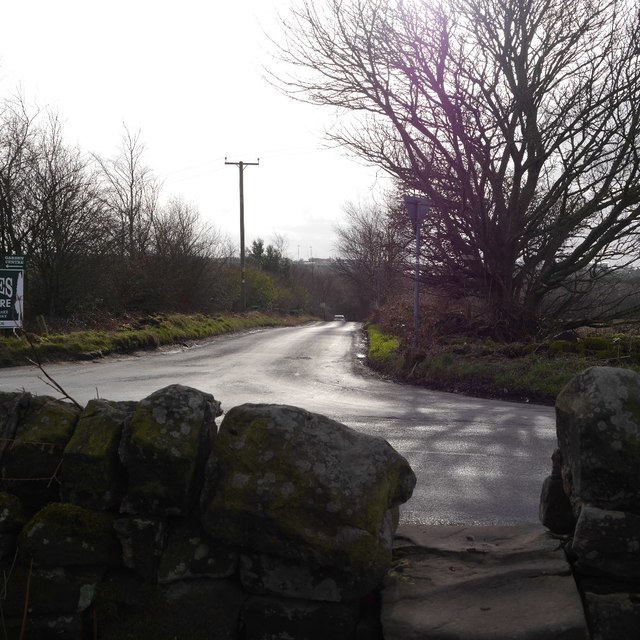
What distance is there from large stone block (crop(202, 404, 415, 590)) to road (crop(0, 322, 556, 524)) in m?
1.98

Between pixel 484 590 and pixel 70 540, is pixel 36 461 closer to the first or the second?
pixel 70 540

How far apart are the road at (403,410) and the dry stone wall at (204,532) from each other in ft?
6.68

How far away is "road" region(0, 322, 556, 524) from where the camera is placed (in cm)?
533

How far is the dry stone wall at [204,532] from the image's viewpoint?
8.82ft

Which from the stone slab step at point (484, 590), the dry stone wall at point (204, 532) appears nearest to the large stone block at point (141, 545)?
the dry stone wall at point (204, 532)

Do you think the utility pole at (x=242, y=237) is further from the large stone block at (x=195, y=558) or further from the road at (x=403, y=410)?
the large stone block at (x=195, y=558)

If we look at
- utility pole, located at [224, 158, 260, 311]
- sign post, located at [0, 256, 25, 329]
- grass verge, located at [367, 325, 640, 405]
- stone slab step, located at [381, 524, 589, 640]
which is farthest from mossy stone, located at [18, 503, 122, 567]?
utility pole, located at [224, 158, 260, 311]

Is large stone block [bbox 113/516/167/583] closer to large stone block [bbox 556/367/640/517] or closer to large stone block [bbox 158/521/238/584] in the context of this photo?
large stone block [bbox 158/521/238/584]

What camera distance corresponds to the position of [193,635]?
9.05ft

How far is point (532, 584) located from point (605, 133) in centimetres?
1562

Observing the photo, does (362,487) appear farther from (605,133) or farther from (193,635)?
(605,133)

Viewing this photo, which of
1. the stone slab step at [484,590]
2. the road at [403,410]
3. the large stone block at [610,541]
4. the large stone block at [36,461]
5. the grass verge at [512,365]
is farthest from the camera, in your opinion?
the grass verge at [512,365]

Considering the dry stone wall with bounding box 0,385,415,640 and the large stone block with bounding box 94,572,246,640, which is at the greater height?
the dry stone wall with bounding box 0,385,415,640

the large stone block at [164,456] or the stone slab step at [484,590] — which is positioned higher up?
the large stone block at [164,456]
